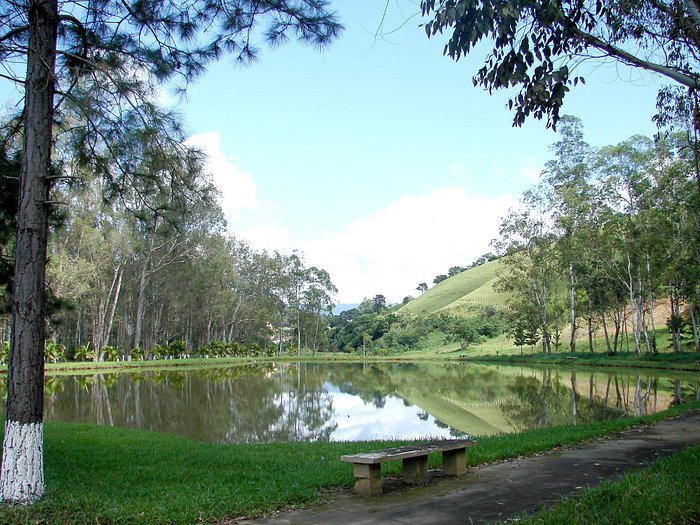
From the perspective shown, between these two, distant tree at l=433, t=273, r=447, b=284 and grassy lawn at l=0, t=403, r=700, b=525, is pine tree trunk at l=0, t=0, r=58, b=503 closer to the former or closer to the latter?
grassy lawn at l=0, t=403, r=700, b=525

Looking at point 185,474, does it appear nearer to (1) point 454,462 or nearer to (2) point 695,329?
(1) point 454,462

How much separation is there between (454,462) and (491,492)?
2.95 ft

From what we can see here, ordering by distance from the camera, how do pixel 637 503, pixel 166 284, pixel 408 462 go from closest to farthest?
pixel 637 503, pixel 408 462, pixel 166 284

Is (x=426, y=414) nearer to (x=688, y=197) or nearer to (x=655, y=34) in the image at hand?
(x=655, y=34)

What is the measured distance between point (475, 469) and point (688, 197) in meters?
23.3

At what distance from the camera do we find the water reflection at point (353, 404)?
13852 mm

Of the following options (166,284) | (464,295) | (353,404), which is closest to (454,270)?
(464,295)

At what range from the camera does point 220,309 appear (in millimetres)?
52781

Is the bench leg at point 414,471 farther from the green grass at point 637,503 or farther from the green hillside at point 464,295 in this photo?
the green hillside at point 464,295

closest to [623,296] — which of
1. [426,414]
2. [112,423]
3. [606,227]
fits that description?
[606,227]

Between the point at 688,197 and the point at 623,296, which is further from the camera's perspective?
the point at 623,296

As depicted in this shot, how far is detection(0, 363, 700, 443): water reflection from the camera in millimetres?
13852

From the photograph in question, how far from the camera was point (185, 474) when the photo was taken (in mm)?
6613

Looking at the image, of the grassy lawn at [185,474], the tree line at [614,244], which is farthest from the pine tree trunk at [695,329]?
the grassy lawn at [185,474]
